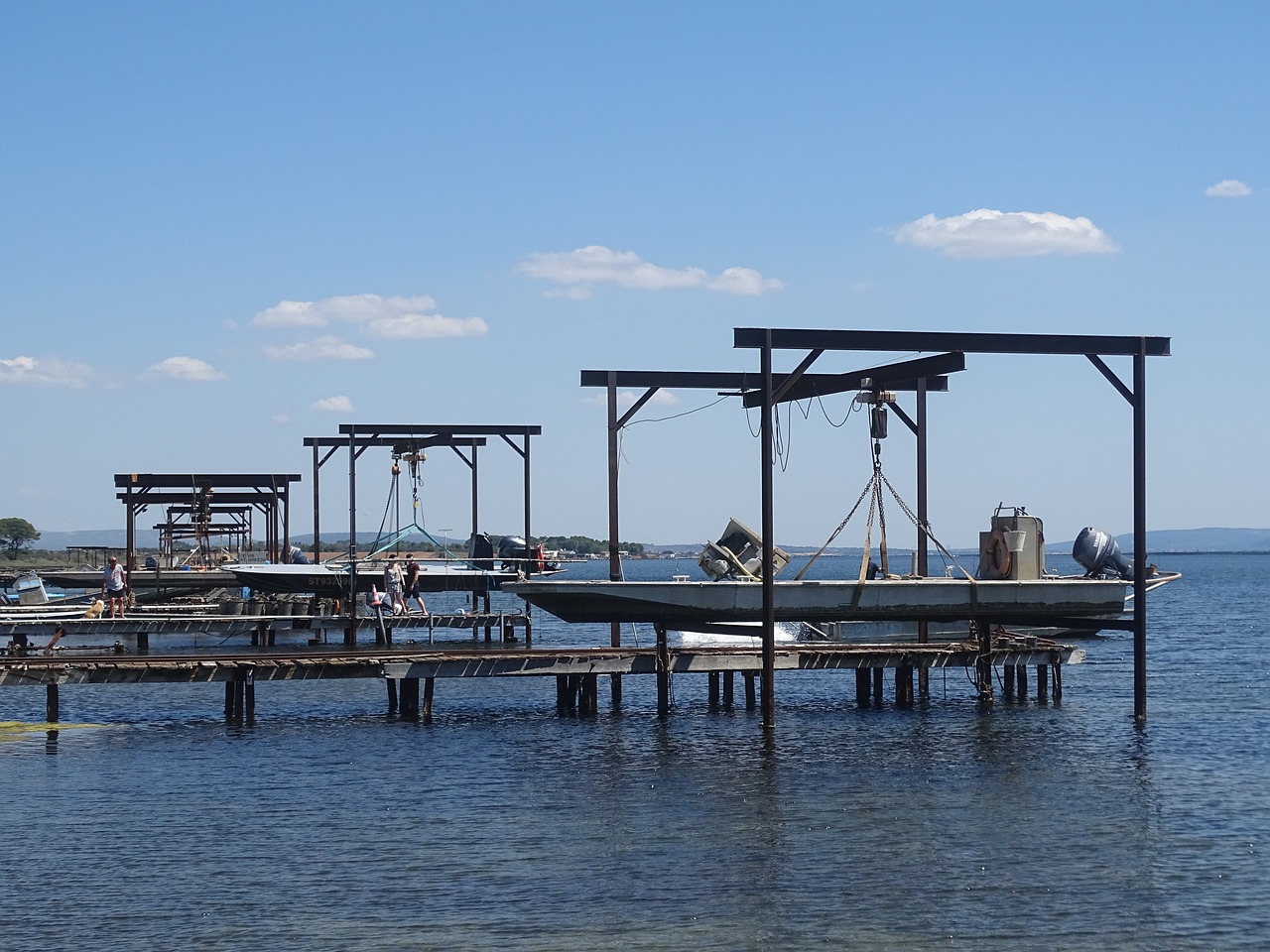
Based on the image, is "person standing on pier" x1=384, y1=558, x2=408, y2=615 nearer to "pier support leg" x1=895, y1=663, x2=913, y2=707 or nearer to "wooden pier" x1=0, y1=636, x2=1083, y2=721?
"wooden pier" x1=0, y1=636, x2=1083, y2=721

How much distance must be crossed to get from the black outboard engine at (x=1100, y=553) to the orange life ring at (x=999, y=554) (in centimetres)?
435

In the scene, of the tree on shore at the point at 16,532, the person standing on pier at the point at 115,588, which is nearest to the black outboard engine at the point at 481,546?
the person standing on pier at the point at 115,588

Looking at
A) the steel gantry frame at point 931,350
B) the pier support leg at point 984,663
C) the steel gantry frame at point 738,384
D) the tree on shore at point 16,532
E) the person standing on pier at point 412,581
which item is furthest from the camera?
the tree on shore at point 16,532

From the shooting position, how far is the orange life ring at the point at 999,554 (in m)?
29.5

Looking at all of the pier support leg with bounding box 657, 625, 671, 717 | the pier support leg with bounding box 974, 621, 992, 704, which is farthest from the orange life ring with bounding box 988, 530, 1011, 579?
the pier support leg with bounding box 657, 625, 671, 717

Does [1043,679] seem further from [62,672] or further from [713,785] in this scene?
[62,672]

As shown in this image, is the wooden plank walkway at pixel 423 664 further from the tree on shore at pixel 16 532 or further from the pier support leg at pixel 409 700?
the tree on shore at pixel 16 532

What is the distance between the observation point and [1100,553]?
112 feet

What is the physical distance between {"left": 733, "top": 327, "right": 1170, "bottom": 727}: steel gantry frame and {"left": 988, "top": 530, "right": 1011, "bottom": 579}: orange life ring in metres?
2.59

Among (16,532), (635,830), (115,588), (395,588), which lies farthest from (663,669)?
(16,532)

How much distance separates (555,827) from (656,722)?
1102 cm

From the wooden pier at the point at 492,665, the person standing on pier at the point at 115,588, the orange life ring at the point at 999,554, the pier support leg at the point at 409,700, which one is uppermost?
the orange life ring at the point at 999,554

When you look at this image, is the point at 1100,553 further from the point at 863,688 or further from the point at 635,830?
the point at 635,830

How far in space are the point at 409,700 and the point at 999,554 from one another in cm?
1246
